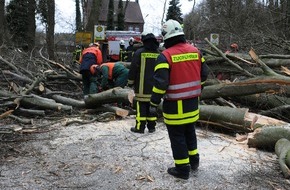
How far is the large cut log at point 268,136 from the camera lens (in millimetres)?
5039

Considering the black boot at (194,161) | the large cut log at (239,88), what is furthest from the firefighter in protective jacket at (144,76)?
the black boot at (194,161)

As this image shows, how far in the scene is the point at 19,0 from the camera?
27.3 m

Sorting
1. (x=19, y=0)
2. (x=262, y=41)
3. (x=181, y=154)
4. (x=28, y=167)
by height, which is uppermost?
(x=19, y=0)

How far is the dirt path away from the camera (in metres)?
3.97

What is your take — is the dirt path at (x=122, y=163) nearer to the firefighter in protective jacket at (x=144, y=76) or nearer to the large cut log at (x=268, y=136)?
the large cut log at (x=268, y=136)

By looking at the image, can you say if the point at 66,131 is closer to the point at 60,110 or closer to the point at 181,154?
the point at 60,110

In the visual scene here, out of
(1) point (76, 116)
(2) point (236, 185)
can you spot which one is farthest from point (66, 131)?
(2) point (236, 185)

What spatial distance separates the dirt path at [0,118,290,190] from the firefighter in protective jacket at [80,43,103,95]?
296 cm

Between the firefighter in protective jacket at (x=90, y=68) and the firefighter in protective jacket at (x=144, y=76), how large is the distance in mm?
2838

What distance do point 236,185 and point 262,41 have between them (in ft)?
20.6

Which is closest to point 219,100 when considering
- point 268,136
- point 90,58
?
point 268,136

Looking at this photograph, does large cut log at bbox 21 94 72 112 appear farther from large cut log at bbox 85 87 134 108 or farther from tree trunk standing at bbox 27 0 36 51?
tree trunk standing at bbox 27 0 36 51

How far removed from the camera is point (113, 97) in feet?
23.4

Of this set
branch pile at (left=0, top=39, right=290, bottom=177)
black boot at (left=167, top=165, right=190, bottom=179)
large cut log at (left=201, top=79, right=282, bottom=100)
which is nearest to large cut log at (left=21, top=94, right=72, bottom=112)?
branch pile at (left=0, top=39, right=290, bottom=177)
